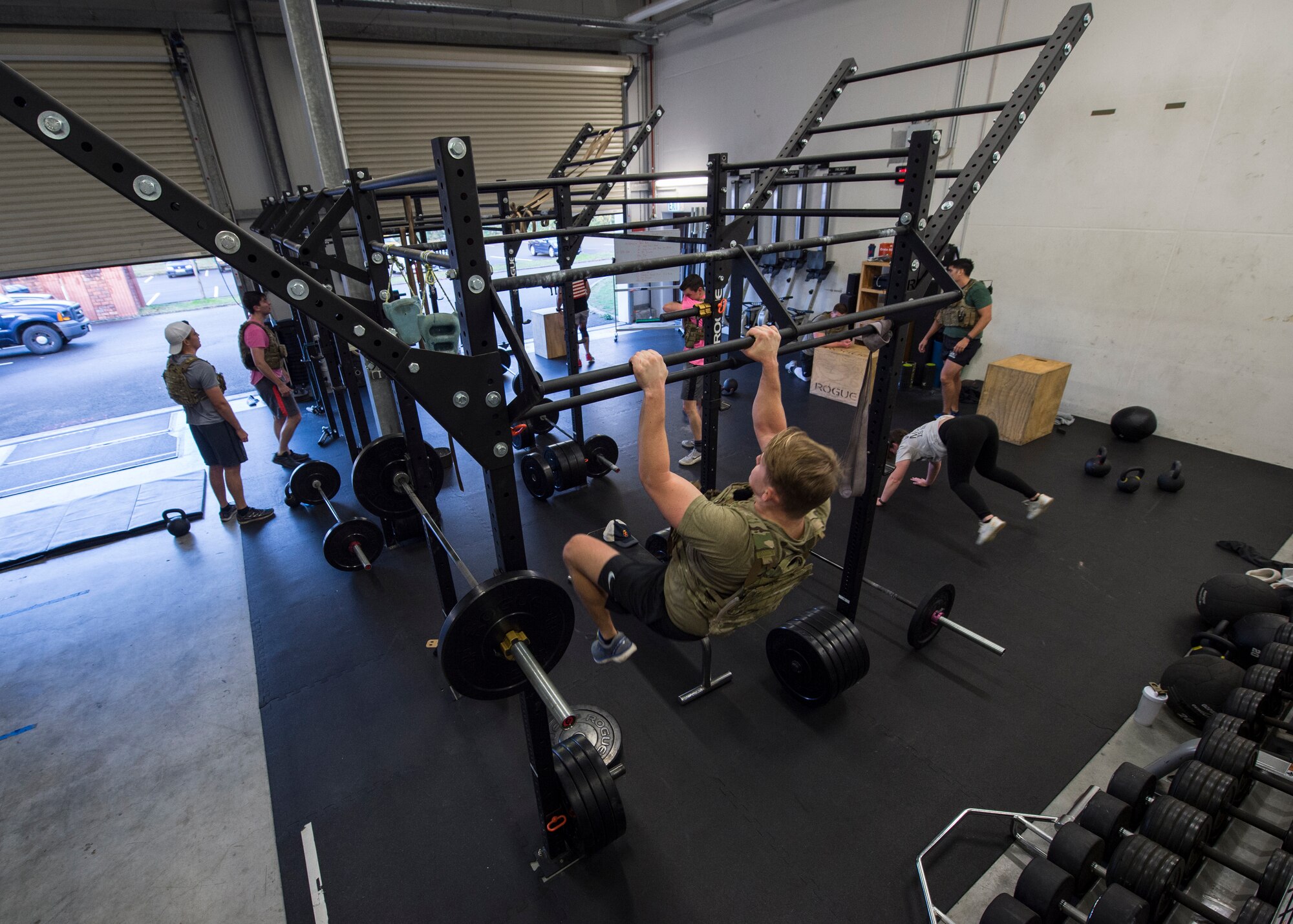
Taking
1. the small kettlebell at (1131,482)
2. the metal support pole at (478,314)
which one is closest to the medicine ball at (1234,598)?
the small kettlebell at (1131,482)

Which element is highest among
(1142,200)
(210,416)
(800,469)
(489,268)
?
(1142,200)

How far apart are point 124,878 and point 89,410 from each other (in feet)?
24.5

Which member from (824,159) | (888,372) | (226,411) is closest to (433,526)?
(888,372)

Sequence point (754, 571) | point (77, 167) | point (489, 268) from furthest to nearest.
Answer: point (77, 167) < point (754, 571) < point (489, 268)

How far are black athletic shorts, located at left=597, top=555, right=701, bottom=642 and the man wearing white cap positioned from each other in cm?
339

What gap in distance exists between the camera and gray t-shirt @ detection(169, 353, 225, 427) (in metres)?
4.05

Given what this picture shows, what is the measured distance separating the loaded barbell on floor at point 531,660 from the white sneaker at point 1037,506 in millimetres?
3706

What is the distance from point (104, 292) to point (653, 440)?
687 inches

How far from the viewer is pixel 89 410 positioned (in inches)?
289

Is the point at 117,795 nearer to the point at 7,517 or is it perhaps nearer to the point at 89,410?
the point at 7,517

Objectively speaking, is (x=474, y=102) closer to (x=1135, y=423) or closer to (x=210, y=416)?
(x=210, y=416)

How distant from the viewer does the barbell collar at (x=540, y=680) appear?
144 cm

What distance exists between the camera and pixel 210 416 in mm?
4281

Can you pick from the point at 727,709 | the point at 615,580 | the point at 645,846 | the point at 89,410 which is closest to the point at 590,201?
the point at 615,580
